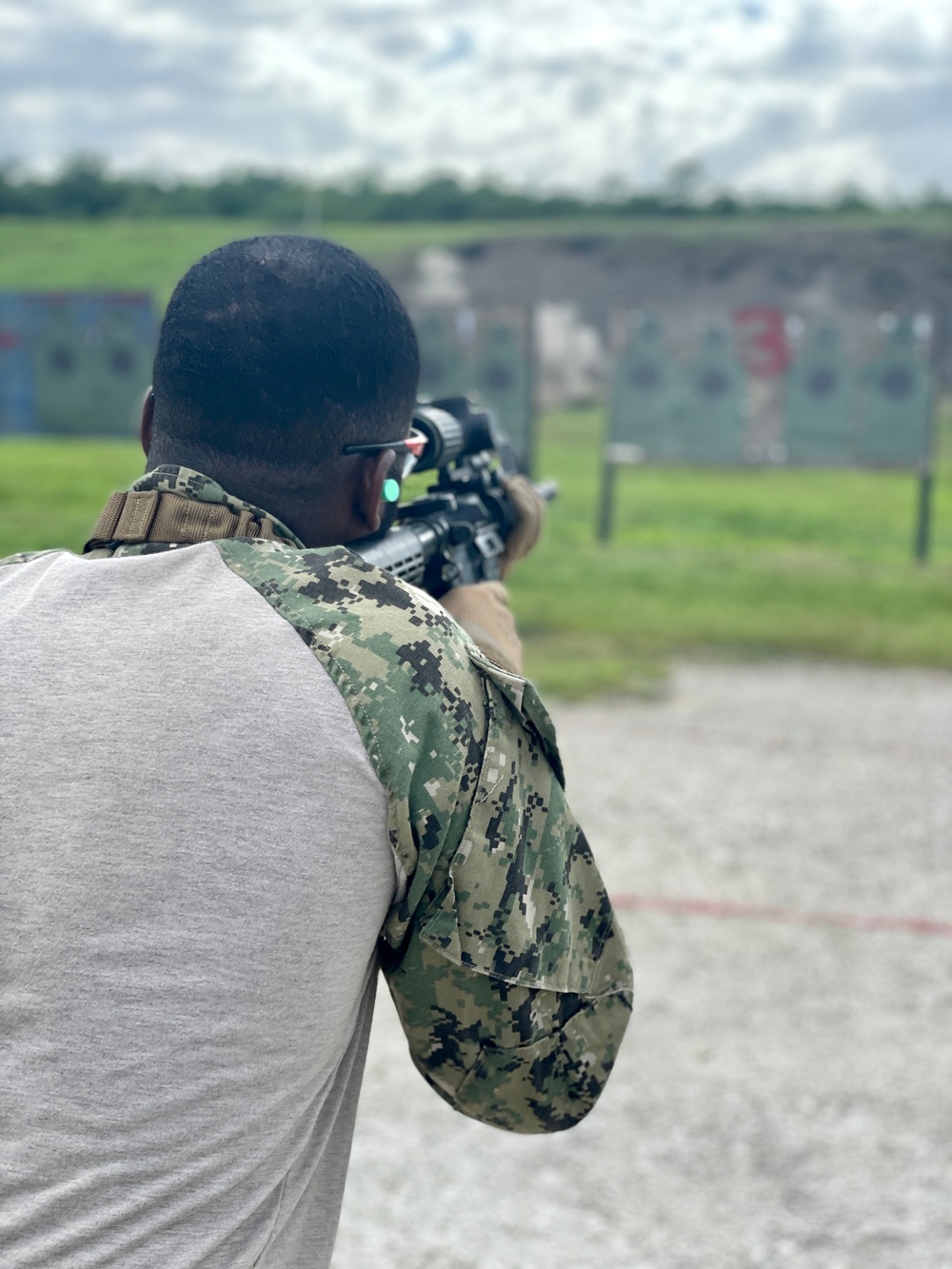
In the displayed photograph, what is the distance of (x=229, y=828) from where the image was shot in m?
1.01

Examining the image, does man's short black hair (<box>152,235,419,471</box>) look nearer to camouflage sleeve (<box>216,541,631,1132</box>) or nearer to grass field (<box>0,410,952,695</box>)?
camouflage sleeve (<box>216,541,631,1132</box>)

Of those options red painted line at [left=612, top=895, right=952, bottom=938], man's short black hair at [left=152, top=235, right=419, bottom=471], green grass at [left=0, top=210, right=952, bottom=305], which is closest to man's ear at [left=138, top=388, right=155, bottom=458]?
man's short black hair at [left=152, top=235, right=419, bottom=471]

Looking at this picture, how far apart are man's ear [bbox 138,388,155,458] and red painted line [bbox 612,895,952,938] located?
304 centimetres

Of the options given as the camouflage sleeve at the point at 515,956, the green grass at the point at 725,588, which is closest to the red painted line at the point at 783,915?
the green grass at the point at 725,588

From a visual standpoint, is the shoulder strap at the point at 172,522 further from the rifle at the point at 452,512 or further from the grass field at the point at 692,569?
the grass field at the point at 692,569

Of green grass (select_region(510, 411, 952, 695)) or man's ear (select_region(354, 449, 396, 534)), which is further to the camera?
green grass (select_region(510, 411, 952, 695))

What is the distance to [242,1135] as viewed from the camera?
1062mm

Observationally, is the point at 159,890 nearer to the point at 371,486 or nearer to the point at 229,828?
the point at 229,828

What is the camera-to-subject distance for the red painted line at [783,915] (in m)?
3.97

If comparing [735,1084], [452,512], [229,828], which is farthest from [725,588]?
[229,828]

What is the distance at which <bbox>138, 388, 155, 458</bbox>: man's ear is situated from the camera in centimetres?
125

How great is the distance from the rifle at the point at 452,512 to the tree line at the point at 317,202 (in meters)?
33.7

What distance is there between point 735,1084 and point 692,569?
6.58 meters

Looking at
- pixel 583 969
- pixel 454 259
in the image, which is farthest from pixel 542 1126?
pixel 454 259
